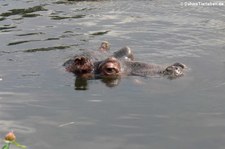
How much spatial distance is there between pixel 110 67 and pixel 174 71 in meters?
1.08

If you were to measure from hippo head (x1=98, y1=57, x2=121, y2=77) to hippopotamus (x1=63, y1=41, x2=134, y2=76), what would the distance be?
0.72 ft

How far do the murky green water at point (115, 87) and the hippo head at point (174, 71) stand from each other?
0.14 metres

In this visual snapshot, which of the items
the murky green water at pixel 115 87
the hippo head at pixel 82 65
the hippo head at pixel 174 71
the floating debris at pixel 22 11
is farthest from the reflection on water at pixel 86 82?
the floating debris at pixel 22 11

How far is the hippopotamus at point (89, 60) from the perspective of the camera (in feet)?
28.7

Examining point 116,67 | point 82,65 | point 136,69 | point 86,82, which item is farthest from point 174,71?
point 82,65

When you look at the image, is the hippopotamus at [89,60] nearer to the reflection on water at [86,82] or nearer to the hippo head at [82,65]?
the hippo head at [82,65]

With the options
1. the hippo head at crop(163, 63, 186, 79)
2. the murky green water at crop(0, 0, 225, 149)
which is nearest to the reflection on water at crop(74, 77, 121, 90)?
the murky green water at crop(0, 0, 225, 149)

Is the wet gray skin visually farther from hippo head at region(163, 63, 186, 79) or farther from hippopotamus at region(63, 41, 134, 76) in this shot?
hippopotamus at region(63, 41, 134, 76)

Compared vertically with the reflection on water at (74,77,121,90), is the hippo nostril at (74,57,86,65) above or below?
above

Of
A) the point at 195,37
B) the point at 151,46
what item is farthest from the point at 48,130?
the point at 195,37

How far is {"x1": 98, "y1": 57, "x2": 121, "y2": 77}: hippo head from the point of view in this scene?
844 centimetres

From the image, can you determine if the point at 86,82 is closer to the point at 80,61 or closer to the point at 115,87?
the point at 80,61

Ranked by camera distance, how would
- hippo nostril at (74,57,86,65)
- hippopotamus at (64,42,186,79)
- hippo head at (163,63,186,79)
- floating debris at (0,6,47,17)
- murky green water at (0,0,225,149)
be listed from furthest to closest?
floating debris at (0,6,47,17) < hippo nostril at (74,57,86,65) < hippopotamus at (64,42,186,79) < hippo head at (163,63,186,79) < murky green water at (0,0,225,149)

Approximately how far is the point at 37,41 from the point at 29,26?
1.47 metres
